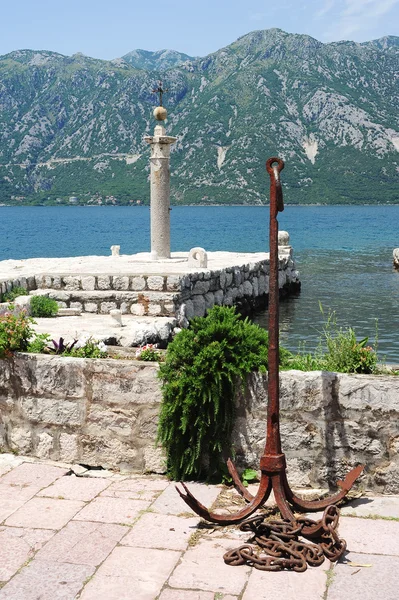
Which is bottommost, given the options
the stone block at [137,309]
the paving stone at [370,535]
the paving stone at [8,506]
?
the stone block at [137,309]

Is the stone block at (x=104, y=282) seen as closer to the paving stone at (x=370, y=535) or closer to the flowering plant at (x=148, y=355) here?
the flowering plant at (x=148, y=355)

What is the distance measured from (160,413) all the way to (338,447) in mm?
1331

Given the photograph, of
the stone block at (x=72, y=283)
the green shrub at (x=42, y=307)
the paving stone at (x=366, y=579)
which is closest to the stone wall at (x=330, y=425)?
the paving stone at (x=366, y=579)

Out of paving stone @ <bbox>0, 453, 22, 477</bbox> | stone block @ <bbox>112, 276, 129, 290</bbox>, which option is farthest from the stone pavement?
stone block @ <bbox>112, 276, 129, 290</bbox>

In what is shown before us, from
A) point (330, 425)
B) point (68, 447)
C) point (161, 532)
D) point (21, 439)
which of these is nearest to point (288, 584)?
point (161, 532)

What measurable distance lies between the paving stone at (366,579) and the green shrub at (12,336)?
3.18 meters

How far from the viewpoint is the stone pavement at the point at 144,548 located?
3658 mm

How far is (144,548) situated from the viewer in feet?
13.5

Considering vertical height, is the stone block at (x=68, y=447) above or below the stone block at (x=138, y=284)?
below

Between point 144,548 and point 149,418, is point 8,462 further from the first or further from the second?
point 144,548

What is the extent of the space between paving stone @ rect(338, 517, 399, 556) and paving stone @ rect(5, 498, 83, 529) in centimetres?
175

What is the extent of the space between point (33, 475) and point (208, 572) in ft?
6.44

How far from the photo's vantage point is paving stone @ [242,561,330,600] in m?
3.62

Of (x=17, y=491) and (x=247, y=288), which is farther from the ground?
(x=17, y=491)
